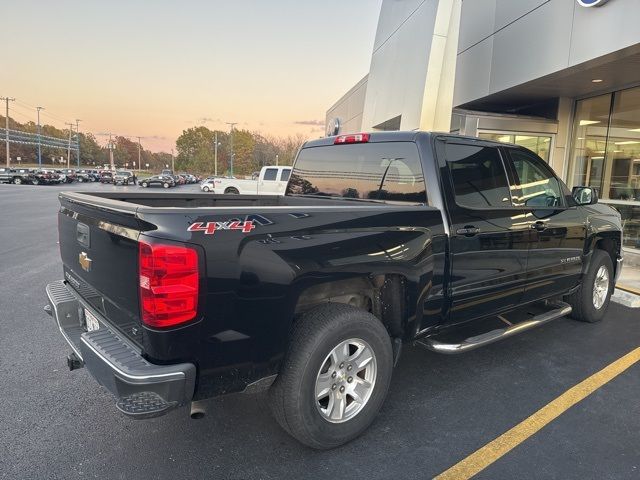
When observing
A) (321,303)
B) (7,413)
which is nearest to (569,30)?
(321,303)

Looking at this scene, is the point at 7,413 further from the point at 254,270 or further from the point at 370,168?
the point at 370,168

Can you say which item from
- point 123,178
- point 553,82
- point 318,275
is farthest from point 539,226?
point 123,178

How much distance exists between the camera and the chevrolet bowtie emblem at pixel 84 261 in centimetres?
283

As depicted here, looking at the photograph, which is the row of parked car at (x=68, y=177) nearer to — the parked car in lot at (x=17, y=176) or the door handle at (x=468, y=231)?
the parked car in lot at (x=17, y=176)

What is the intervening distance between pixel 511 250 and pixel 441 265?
94cm

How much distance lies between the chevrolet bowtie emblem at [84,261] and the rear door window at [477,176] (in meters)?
2.63

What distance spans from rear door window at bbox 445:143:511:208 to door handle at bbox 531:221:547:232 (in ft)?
1.19

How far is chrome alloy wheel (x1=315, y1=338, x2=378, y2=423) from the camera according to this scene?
274 centimetres

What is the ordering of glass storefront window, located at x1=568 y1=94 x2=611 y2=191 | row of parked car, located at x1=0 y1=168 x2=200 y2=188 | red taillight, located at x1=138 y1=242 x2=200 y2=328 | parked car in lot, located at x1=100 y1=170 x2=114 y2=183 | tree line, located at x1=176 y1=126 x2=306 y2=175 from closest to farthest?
red taillight, located at x1=138 y1=242 x2=200 y2=328 < glass storefront window, located at x1=568 y1=94 x2=611 y2=191 < row of parked car, located at x1=0 y1=168 x2=200 y2=188 < parked car in lot, located at x1=100 y1=170 x2=114 y2=183 < tree line, located at x1=176 y1=126 x2=306 y2=175

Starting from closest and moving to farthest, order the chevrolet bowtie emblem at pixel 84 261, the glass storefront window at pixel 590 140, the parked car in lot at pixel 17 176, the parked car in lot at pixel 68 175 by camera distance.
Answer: the chevrolet bowtie emblem at pixel 84 261
the glass storefront window at pixel 590 140
the parked car in lot at pixel 17 176
the parked car in lot at pixel 68 175

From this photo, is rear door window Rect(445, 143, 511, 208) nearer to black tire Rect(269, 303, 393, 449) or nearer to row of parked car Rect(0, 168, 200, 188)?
black tire Rect(269, 303, 393, 449)

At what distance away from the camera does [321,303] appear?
2818mm

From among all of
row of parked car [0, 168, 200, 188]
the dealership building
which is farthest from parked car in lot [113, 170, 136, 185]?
the dealership building

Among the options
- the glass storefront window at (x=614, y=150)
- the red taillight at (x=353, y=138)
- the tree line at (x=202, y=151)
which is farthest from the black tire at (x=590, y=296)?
the tree line at (x=202, y=151)
